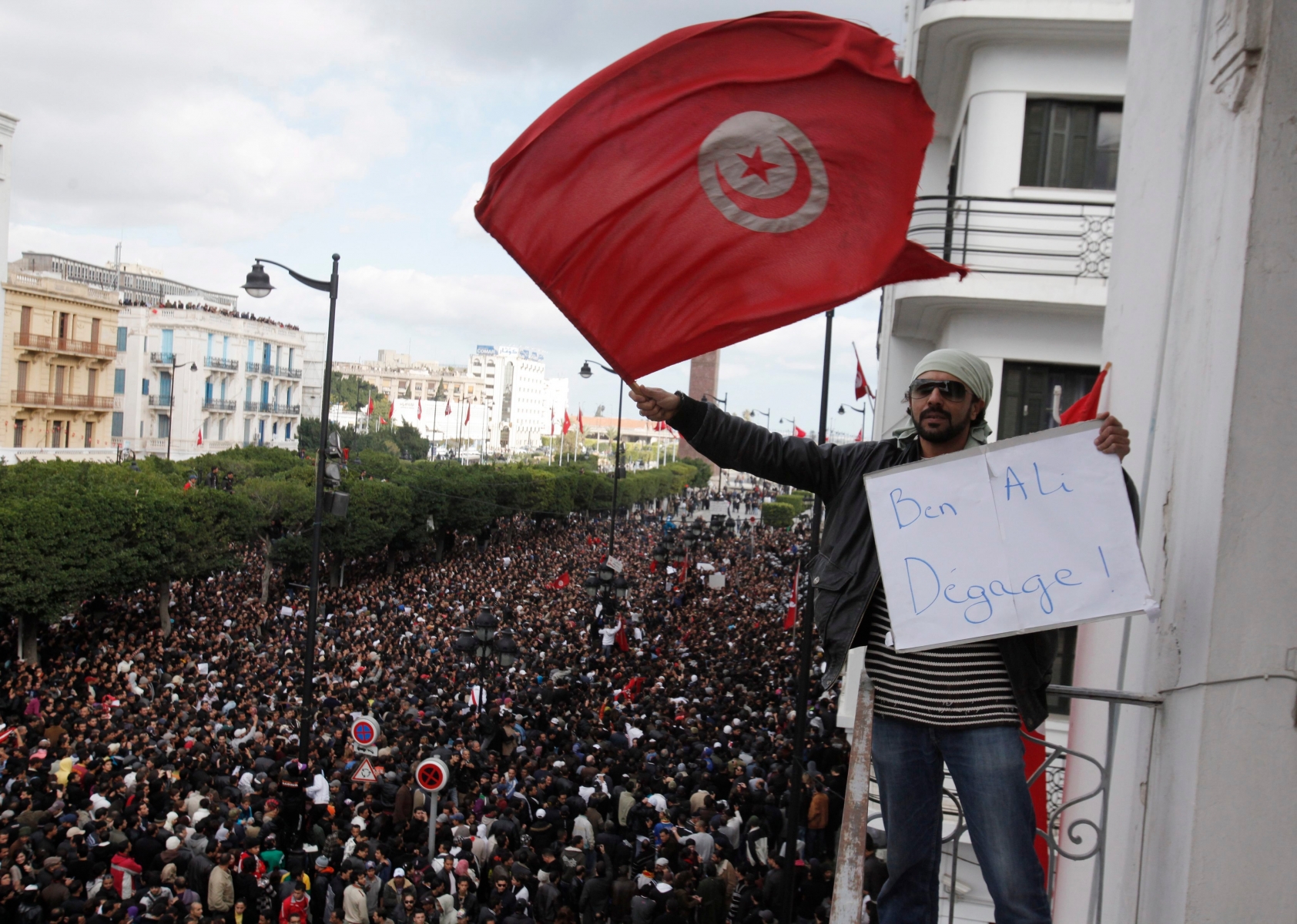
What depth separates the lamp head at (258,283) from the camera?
14633 mm

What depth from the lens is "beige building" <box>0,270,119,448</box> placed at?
45.9m

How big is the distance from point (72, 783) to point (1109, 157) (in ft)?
43.5

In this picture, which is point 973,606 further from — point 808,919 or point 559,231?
point 808,919

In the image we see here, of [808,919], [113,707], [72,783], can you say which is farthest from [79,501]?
[808,919]

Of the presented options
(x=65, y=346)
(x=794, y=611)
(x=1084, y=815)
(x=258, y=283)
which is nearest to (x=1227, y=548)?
(x=1084, y=815)

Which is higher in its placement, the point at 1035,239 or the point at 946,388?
the point at 1035,239

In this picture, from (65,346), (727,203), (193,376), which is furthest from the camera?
(193,376)

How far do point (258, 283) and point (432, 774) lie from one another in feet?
25.1

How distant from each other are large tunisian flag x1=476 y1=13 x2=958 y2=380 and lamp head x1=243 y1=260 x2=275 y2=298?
38.2ft

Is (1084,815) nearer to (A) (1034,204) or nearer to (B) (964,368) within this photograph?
(B) (964,368)

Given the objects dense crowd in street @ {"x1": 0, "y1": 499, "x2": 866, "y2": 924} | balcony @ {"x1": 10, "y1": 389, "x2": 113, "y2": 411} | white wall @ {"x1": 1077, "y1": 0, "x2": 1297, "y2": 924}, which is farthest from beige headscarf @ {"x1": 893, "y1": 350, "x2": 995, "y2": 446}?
balcony @ {"x1": 10, "y1": 389, "x2": 113, "y2": 411}

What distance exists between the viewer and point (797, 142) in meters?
3.89

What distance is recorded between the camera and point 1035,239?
11.1 m

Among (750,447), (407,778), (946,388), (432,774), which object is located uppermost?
(946,388)
